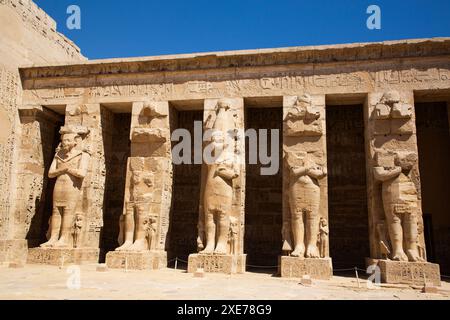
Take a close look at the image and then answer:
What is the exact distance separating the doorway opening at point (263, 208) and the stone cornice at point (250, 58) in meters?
1.95

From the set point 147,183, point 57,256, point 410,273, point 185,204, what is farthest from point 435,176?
point 57,256

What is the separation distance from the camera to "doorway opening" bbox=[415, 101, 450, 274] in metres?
10.8

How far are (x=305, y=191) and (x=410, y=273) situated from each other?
2.57 metres

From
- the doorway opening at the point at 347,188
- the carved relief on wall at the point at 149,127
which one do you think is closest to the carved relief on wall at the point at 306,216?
the doorway opening at the point at 347,188

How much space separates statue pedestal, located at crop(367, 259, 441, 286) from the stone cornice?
15.0 ft

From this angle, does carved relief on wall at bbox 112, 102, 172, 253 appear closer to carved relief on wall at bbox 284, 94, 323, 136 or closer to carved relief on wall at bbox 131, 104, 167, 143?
carved relief on wall at bbox 131, 104, 167, 143

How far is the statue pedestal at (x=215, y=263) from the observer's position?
29.0 ft

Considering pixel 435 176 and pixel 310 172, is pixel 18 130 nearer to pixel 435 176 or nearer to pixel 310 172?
pixel 310 172

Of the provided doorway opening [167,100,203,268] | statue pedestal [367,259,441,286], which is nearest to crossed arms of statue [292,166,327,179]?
statue pedestal [367,259,441,286]

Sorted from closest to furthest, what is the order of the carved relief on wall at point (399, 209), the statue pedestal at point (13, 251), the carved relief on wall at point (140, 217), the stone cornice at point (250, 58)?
the carved relief on wall at point (399, 209) → the stone cornice at point (250, 58) → the carved relief on wall at point (140, 217) → the statue pedestal at point (13, 251)

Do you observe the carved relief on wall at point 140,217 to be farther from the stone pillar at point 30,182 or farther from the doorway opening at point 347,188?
the doorway opening at point 347,188

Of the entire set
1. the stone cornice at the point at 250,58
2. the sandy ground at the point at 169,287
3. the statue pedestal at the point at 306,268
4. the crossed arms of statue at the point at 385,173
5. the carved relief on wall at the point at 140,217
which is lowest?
the sandy ground at the point at 169,287
